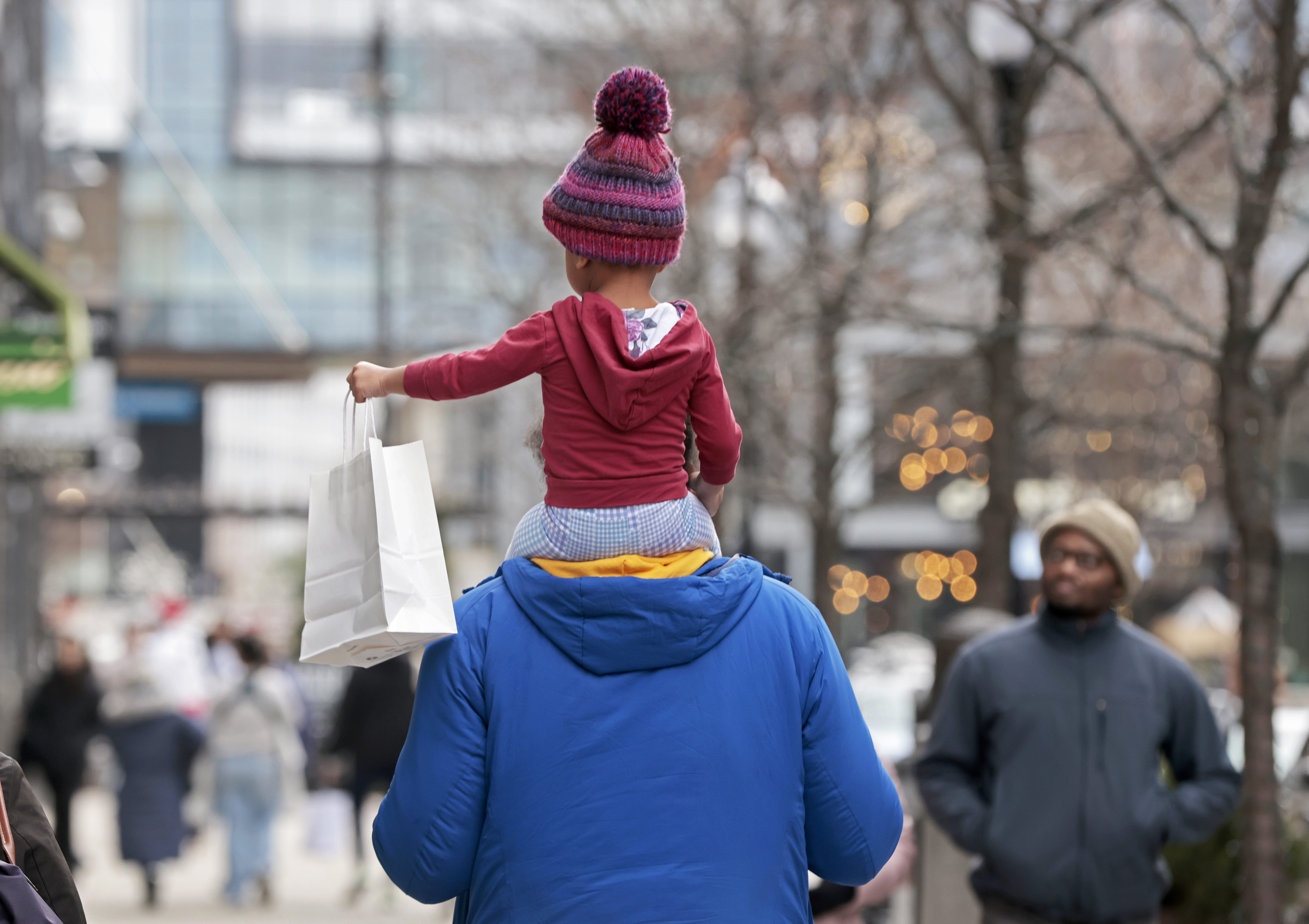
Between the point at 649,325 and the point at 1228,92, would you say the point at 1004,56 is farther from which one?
the point at 649,325

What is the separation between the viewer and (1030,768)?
4.81 meters

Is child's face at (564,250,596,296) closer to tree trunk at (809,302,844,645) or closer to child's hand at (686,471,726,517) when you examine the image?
child's hand at (686,471,726,517)

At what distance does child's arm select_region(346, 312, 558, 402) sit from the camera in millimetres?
2777

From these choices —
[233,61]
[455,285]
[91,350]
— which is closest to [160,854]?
[91,350]

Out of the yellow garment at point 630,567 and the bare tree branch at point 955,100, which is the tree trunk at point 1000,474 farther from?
the yellow garment at point 630,567

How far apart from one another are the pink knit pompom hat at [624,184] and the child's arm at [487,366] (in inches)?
6.4

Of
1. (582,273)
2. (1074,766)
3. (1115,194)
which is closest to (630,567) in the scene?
(582,273)

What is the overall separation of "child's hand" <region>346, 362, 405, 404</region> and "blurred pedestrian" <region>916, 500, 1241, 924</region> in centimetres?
255

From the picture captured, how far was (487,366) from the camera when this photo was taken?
110 inches

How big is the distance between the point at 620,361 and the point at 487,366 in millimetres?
213

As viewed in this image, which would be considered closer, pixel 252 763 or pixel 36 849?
pixel 36 849

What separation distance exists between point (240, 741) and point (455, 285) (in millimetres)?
16979

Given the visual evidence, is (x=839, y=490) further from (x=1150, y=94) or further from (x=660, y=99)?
(x=660, y=99)

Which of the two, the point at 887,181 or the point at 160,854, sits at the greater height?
the point at 887,181
